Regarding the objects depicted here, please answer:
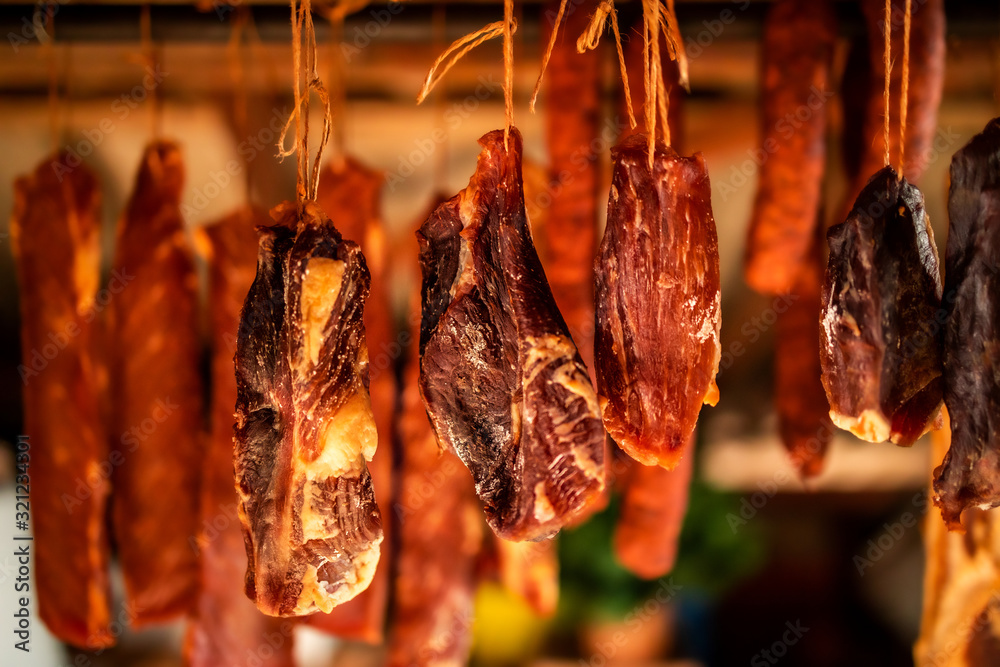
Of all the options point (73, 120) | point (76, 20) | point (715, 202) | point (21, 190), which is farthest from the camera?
point (715, 202)

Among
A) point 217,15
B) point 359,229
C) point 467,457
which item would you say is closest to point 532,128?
point 359,229

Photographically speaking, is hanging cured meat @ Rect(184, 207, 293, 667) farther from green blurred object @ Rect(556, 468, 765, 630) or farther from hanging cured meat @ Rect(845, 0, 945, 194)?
hanging cured meat @ Rect(845, 0, 945, 194)

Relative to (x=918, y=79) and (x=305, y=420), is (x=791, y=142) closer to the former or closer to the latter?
(x=918, y=79)

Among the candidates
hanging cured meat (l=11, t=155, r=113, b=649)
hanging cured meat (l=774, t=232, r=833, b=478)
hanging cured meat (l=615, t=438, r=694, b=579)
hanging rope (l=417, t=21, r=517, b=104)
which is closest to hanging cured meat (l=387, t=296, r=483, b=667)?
hanging cured meat (l=615, t=438, r=694, b=579)

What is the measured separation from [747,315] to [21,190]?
280 centimetres

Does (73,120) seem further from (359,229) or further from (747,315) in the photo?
(747,315)

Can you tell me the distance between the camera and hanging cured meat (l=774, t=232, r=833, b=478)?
2.27 m

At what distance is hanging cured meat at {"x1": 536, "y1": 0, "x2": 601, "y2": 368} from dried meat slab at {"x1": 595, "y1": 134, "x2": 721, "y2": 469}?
746mm

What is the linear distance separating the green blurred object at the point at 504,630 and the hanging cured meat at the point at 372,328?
1.05m

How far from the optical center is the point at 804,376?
7.50ft

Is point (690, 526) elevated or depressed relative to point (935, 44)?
depressed

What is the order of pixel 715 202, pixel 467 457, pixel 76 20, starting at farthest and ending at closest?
pixel 715 202 → pixel 76 20 → pixel 467 457

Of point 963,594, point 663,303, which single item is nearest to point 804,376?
point 963,594

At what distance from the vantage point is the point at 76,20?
220cm
